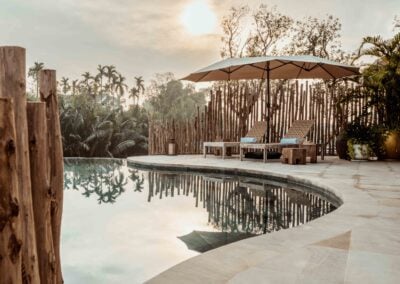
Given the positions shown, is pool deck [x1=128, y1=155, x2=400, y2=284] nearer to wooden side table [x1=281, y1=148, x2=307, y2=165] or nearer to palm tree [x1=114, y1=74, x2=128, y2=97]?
wooden side table [x1=281, y1=148, x2=307, y2=165]

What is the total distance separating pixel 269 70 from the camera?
31.1 ft

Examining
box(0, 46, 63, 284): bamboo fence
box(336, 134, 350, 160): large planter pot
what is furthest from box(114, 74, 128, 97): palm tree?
box(0, 46, 63, 284): bamboo fence

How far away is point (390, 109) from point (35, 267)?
9.67m

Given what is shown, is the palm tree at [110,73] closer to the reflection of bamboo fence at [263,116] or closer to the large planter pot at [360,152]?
the reflection of bamboo fence at [263,116]

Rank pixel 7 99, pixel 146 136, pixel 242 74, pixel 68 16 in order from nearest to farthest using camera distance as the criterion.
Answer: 1. pixel 7 99
2. pixel 242 74
3. pixel 146 136
4. pixel 68 16

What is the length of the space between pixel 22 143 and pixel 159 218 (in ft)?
10.2

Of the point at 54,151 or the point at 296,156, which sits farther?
the point at 296,156

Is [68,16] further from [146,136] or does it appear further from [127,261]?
[127,261]

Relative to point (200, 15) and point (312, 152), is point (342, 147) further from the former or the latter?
point (200, 15)

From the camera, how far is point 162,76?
47.4 meters

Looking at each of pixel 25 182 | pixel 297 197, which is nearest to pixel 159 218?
pixel 297 197

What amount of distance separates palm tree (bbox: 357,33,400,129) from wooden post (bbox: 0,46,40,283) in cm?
889

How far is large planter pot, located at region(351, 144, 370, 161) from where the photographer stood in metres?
9.12

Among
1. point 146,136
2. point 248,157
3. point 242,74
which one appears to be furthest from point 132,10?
point 248,157
